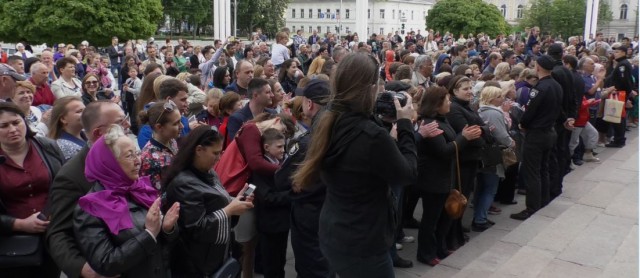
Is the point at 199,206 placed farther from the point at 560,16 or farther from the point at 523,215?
the point at 560,16

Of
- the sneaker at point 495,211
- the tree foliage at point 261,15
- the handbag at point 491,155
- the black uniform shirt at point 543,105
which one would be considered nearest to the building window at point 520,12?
the tree foliage at point 261,15

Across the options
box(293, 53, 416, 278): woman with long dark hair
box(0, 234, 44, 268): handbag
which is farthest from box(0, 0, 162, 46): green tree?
box(293, 53, 416, 278): woman with long dark hair

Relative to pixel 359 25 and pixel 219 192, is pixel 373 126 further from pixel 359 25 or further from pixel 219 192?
pixel 359 25

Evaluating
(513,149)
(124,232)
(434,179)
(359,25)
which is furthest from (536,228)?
(359,25)

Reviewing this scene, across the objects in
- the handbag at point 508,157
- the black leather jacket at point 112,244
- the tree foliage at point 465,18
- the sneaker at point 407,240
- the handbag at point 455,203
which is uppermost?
the tree foliage at point 465,18

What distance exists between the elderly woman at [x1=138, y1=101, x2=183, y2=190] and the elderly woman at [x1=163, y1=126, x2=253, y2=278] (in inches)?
20.0

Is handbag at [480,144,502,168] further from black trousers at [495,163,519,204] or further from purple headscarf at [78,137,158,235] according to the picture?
purple headscarf at [78,137,158,235]

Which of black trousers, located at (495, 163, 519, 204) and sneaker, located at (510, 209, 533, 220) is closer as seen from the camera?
sneaker, located at (510, 209, 533, 220)

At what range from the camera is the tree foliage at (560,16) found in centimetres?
6369

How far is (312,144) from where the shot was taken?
3006 mm

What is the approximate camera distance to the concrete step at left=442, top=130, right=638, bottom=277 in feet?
16.0

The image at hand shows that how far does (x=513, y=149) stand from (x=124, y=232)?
520 centimetres

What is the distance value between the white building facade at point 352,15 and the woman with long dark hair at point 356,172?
85799 mm

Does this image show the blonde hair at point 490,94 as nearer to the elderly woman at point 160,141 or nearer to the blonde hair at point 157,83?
the blonde hair at point 157,83
